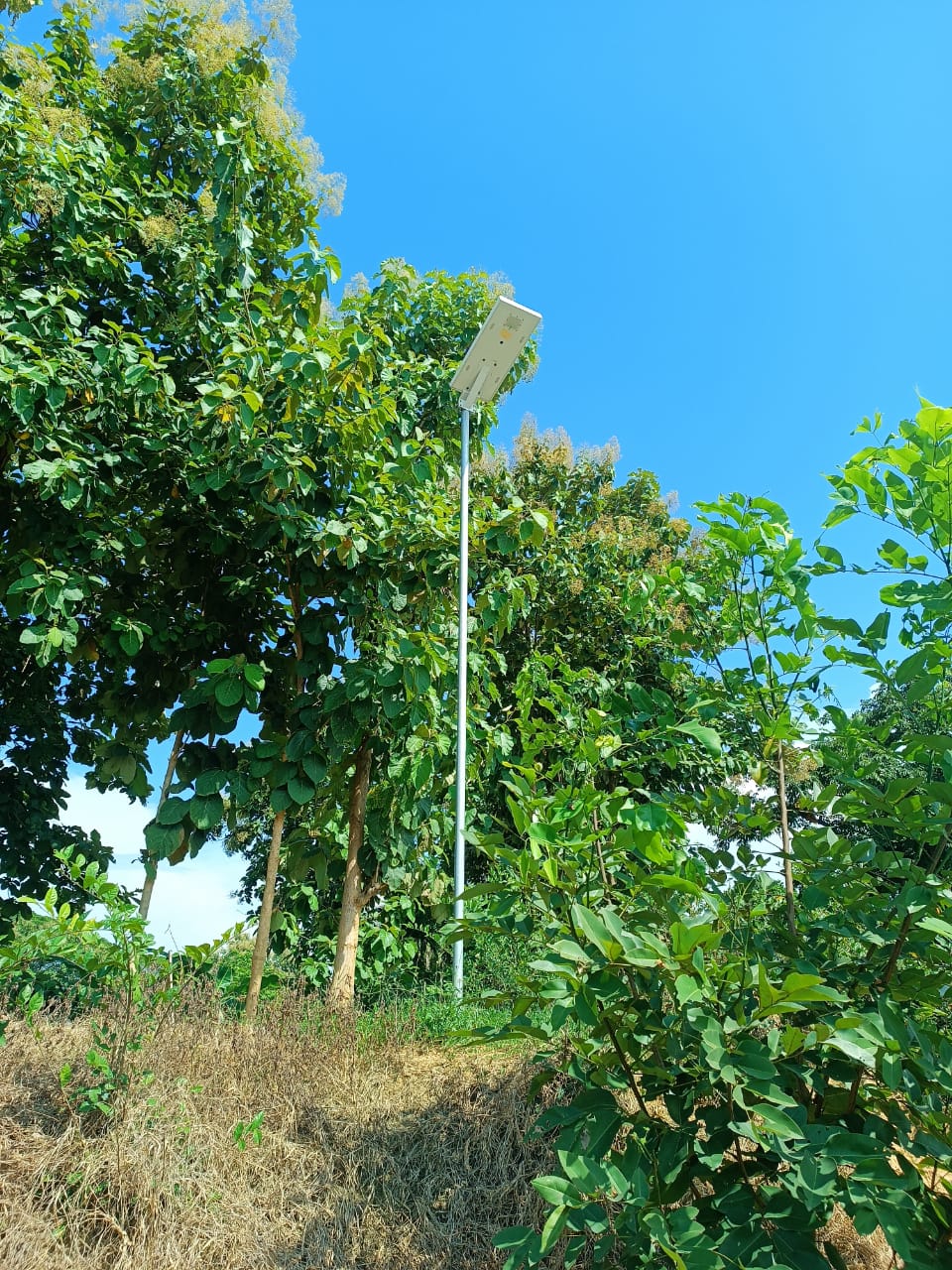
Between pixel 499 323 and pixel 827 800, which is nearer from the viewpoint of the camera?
pixel 827 800

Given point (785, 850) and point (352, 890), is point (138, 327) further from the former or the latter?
point (785, 850)

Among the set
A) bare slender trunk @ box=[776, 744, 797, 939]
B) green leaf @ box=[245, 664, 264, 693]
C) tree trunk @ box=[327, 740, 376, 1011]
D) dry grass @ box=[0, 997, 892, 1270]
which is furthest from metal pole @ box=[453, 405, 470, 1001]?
bare slender trunk @ box=[776, 744, 797, 939]

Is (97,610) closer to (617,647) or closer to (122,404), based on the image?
(122,404)

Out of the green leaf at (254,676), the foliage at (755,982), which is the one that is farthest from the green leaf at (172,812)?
the foliage at (755,982)

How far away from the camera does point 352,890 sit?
4.08m

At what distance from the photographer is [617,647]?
28.9 feet

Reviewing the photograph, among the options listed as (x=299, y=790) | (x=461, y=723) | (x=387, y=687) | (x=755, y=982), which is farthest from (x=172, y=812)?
(x=755, y=982)

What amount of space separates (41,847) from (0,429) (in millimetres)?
2662

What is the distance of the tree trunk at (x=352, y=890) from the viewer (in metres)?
3.92

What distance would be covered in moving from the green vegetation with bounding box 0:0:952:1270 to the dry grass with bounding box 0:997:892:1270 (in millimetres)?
14

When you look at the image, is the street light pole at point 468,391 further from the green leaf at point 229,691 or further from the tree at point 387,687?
the green leaf at point 229,691

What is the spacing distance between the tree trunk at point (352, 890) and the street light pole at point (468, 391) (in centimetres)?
50

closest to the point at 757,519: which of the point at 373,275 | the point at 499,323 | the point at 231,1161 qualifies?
the point at 231,1161

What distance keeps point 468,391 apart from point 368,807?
2594 mm
